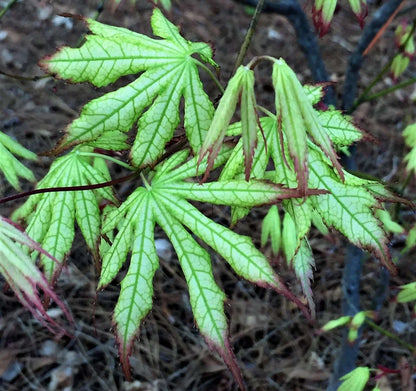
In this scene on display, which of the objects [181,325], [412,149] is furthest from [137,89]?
[181,325]

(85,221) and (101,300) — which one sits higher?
(85,221)

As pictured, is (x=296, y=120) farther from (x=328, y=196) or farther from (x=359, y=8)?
(x=359, y=8)

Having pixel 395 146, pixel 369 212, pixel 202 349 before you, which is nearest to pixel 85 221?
pixel 369 212

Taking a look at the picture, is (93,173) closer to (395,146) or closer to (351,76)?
(351,76)

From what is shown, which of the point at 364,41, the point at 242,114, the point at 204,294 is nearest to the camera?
the point at 242,114

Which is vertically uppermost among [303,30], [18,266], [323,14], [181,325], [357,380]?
[303,30]

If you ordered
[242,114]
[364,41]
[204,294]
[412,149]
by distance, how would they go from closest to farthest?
[242,114] → [204,294] → [412,149] → [364,41]
